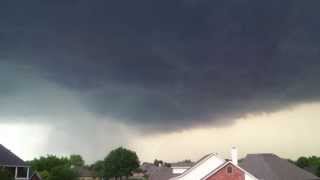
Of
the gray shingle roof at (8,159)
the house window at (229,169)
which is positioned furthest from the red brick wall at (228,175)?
the gray shingle roof at (8,159)

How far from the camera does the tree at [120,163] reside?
579 ft

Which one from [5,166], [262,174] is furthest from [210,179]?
[5,166]

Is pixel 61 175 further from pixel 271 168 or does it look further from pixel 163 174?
pixel 271 168

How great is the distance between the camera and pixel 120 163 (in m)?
177

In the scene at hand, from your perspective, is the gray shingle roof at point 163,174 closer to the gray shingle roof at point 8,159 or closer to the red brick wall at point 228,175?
the gray shingle roof at point 8,159

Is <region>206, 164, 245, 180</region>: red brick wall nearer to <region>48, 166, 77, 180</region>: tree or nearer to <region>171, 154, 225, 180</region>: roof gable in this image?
<region>171, 154, 225, 180</region>: roof gable

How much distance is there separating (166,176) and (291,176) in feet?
124

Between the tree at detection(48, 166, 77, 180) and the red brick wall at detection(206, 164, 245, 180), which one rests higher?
the tree at detection(48, 166, 77, 180)

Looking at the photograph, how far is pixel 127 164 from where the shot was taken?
178 m

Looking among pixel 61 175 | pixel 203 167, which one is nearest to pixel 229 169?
pixel 203 167

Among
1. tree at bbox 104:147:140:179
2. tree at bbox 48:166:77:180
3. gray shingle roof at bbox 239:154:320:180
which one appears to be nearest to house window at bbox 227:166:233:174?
gray shingle roof at bbox 239:154:320:180

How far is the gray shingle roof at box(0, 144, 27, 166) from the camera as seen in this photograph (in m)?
85.7

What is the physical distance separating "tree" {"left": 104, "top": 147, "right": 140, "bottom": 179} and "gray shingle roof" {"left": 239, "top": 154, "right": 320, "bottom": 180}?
9297cm

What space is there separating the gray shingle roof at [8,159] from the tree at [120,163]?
8734cm
